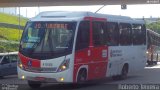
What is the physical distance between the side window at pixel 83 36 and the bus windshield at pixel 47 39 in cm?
35

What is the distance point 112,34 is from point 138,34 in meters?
4.09

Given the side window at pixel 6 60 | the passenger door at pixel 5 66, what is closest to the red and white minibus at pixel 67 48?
the passenger door at pixel 5 66

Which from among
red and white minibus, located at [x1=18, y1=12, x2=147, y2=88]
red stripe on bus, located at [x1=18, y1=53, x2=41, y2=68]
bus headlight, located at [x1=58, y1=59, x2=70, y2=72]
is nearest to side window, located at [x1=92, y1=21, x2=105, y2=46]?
red and white minibus, located at [x1=18, y1=12, x2=147, y2=88]

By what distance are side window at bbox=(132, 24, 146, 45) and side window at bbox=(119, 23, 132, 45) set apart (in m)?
0.60

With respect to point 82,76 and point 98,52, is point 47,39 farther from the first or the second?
point 98,52

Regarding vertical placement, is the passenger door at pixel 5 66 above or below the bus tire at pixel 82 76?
below

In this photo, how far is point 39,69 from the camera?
1614 cm

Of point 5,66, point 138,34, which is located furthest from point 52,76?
point 5,66

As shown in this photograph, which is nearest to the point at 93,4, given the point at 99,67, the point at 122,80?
the point at 122,80

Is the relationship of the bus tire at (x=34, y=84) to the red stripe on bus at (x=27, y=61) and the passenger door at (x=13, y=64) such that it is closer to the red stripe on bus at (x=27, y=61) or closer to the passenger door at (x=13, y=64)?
the red stripe on bus at (x=27, y=61)

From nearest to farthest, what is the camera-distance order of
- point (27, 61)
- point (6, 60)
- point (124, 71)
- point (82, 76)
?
point (27, 61)
point (82, 76)
point (124, 71)
point (6, 60)

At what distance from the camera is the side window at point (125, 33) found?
21797 millimetres

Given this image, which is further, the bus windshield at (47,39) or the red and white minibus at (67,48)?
the bus windshield at (47,39)

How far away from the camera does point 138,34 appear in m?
24.2
